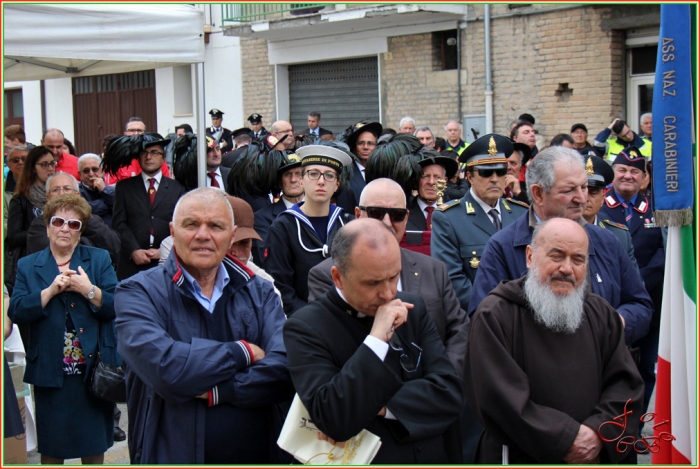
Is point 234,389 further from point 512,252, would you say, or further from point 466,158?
point 466,158

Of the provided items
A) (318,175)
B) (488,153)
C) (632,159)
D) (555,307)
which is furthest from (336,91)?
(555,307)

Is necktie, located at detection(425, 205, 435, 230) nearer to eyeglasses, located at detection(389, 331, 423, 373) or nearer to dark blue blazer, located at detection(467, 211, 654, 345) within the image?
dark blue blazer, located at detection(467, 211, 654, 345)

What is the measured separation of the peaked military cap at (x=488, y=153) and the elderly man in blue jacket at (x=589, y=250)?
827 millimetres

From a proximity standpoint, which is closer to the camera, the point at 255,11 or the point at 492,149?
the point at 492,149

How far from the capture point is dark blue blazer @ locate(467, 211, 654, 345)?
4.02m

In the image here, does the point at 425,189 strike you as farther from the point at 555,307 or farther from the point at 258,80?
the point at 258,80

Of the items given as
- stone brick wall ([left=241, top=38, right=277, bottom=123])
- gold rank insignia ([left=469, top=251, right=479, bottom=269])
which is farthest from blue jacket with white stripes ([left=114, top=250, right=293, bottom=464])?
stone brick wall ([left=241, top=38, right=277, bottom=123])

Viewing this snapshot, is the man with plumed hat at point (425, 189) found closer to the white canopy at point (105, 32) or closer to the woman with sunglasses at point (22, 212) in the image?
the white canopy at point (105, 32)

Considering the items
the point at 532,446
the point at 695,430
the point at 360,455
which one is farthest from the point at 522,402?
the point at 695,430

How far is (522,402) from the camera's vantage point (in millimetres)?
3096

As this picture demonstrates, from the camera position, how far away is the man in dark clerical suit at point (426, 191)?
5.86 meters

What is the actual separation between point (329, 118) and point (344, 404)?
15891 millimetres

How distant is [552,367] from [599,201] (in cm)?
242

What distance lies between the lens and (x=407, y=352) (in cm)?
307
